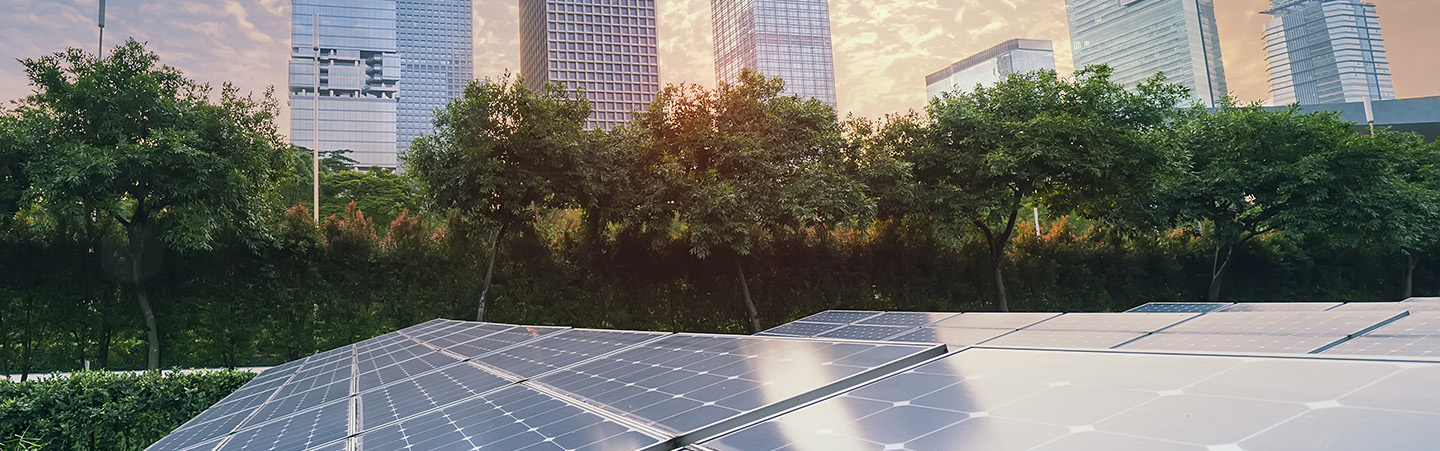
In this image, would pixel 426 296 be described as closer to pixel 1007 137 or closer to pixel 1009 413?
pixel 1007 137

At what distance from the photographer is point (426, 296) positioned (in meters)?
15.5

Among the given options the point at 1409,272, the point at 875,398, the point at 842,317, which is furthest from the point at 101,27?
the point at 1409,272

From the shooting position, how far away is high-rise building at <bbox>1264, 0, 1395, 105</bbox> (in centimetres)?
14025

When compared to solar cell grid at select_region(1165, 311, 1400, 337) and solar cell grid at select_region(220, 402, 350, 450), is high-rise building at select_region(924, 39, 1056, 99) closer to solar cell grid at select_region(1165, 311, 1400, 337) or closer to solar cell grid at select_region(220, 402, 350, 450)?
solar cell grid at select_region(1165, 311, 1400, 337)

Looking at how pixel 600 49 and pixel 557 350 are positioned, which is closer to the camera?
pixel 557 350

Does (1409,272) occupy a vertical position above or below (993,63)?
below

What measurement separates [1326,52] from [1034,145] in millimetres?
186434

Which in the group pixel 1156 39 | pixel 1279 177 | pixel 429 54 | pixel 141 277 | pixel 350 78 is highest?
pixel 429 54

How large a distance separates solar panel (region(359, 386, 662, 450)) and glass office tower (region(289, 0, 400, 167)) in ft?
413

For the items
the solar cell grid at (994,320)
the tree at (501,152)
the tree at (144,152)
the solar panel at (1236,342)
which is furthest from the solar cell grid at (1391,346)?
the tree at (144,152)

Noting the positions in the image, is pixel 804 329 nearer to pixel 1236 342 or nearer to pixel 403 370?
pixel 1236 342

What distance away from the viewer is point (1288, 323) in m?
7.55

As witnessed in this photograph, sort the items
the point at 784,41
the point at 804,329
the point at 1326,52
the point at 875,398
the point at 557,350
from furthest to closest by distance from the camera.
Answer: the point at 784,41 < the point at 1326,52 < the point at 804,329 < the point at 557,350 < the point at 875,398

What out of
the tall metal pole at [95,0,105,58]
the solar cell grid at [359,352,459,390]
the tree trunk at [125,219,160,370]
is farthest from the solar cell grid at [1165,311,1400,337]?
the tall metal pole at [95,0,105,58]
